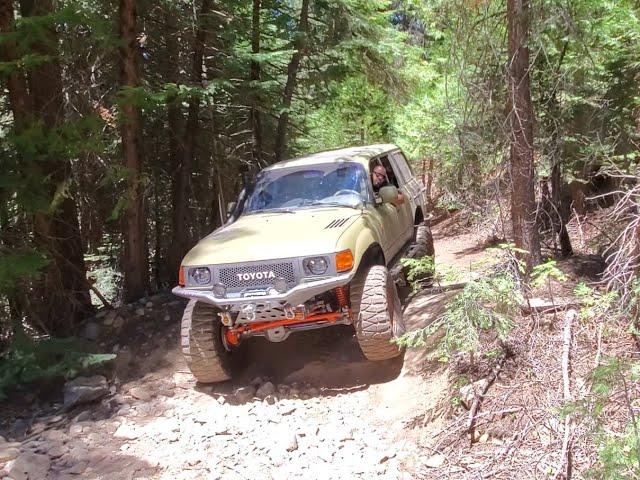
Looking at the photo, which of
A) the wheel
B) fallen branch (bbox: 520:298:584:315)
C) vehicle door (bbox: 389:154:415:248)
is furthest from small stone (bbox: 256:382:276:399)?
vehicle door (bbox: 389:154:415:248)


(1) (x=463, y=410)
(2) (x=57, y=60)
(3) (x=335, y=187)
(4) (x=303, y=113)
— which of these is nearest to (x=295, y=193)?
(3) (x=335, y=187)

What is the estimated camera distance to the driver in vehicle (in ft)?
23.2

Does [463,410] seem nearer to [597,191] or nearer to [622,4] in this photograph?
[622,4]

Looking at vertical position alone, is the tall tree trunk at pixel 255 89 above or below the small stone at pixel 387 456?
above

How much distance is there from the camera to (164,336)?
7.47 m

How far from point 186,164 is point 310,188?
4136 millimetres

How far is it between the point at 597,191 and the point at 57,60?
10.6 metres

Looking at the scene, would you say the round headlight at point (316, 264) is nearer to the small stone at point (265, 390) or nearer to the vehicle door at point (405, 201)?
the small stone at point (265, 390)

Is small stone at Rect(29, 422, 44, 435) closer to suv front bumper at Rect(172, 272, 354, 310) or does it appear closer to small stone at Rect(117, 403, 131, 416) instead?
small stone at Rect(117, 403, 131, 416)

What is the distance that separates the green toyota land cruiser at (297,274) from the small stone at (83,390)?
1.14 meters

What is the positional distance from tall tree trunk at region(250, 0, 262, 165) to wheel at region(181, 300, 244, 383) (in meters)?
5.65

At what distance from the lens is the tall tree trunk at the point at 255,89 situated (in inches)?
426

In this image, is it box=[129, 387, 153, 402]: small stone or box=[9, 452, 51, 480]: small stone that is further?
box=[129, 387, 153, 402]: small stone

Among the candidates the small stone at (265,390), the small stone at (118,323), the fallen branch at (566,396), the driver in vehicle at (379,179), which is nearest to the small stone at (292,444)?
the small stone at (265,390)
